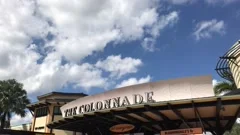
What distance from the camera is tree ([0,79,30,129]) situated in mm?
44250

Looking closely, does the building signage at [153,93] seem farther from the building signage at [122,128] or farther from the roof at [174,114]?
the building signage at [122,128]

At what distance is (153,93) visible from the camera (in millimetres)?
16438

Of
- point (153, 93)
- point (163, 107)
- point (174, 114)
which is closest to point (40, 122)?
point (153, 93)

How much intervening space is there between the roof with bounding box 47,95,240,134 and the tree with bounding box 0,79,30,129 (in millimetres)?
26083

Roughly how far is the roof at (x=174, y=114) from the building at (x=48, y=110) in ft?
50.1

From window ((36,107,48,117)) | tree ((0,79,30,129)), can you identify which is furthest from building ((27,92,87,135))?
tree ((0,79,30,129))

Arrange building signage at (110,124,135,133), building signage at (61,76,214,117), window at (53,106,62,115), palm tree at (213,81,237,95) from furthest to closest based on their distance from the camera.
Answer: window at (53,106,62,115)
palm tree at (213,81,237,95)
building signage at (110,124,135,133)
building signage at (61,76,214,117)

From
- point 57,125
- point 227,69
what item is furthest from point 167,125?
point 227,69

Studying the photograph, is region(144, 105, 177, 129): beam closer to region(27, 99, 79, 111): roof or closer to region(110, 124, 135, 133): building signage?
region(110, 124, 135, 133): building signage

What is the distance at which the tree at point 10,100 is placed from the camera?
44.2 m

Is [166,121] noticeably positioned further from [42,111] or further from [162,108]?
[42,111]

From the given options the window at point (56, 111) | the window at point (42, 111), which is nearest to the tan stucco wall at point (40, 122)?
the window at point (42, 111)

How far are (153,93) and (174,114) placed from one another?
191cm

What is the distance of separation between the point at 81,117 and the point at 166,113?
19.6 feet
